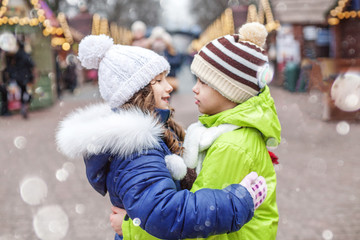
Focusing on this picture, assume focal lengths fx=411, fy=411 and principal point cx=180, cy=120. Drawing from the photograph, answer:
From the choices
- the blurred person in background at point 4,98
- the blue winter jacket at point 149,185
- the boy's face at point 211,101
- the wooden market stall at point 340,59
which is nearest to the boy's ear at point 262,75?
the boy's face at point 211,101

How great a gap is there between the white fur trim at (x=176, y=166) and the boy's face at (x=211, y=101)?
14.6 inches

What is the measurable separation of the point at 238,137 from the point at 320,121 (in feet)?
31.3

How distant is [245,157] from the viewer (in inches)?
66.0

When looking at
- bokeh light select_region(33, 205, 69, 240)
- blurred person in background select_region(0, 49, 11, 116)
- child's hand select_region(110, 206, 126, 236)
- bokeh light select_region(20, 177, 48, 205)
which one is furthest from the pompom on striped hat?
blurred person in background select_region(0, 49, 11, 116)

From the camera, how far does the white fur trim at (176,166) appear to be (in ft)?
5.48

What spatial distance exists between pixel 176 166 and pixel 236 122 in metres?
0.33

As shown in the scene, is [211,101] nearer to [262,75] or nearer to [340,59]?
[262,75]

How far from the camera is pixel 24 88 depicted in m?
12.7

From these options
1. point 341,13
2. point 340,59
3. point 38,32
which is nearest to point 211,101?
point 340,59

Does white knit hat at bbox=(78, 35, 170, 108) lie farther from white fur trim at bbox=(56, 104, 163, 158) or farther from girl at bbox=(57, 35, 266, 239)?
white fur trim at bbox=(56, 104, 163, 158)

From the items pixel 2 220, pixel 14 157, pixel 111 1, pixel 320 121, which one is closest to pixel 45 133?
pixel 14 157

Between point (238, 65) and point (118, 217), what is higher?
point (238, 65)

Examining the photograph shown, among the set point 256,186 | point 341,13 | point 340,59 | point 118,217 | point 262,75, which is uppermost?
point 262,75

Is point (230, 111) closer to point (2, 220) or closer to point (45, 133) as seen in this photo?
point (2, 220)
